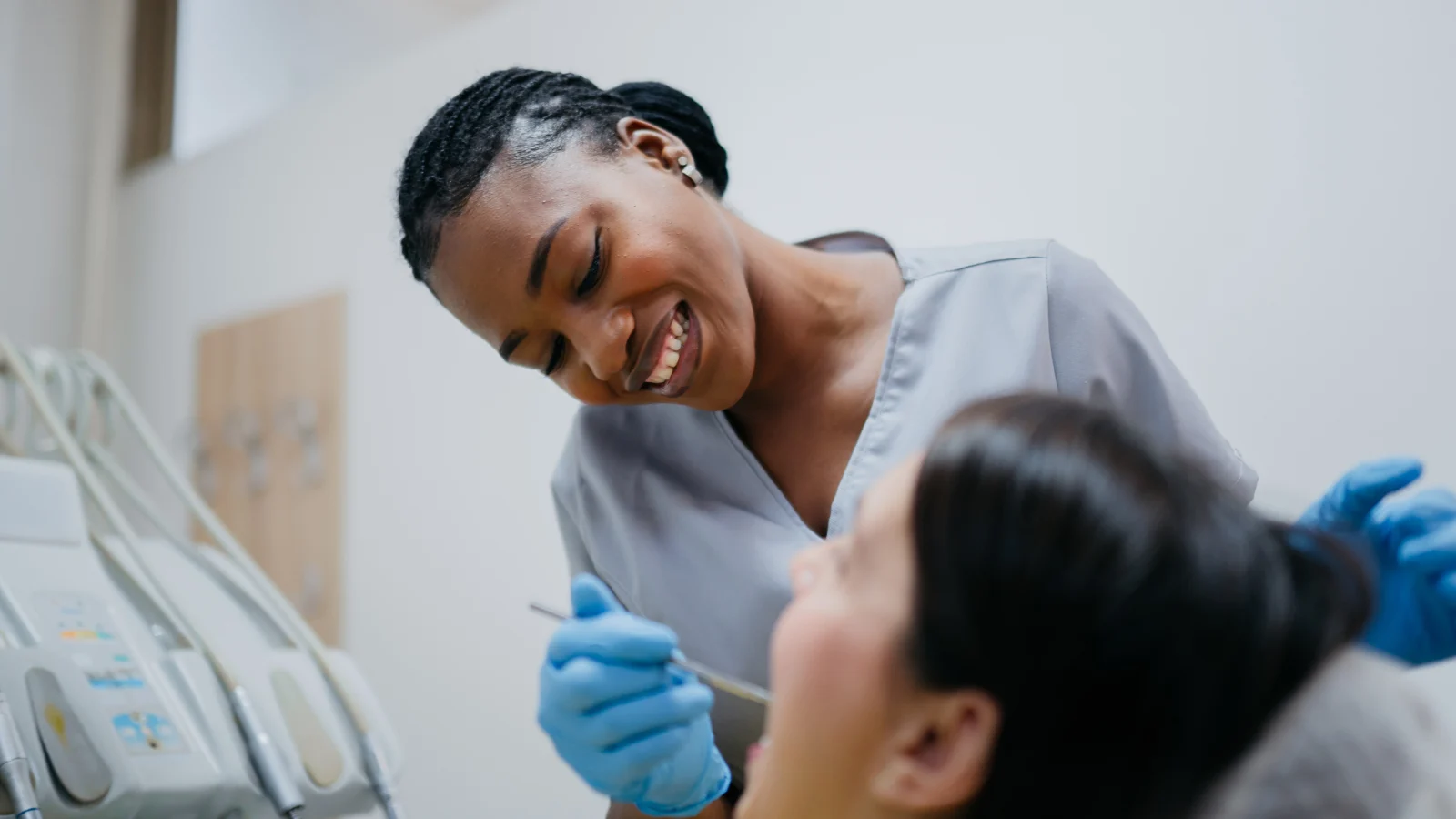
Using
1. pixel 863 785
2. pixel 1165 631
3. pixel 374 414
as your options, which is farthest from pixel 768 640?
pixel 374 414

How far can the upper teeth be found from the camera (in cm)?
105

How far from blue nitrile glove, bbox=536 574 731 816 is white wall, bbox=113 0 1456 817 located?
653 millimetres

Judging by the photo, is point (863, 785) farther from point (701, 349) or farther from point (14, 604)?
point (14, 604)

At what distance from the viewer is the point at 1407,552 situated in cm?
91

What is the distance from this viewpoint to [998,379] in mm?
1120

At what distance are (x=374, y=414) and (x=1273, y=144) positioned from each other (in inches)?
66.3

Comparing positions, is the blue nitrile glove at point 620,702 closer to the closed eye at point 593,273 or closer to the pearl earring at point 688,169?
the closed eye at point 593,273

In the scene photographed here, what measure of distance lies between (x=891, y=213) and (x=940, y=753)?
1.20 m

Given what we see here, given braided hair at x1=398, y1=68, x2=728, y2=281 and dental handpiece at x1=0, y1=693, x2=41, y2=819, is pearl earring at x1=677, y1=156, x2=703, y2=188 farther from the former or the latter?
dental handpiece at x1=0, y1=693, x2=41, y2=819

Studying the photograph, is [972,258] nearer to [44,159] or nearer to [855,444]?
[855,444]

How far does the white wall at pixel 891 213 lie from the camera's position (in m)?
1.35

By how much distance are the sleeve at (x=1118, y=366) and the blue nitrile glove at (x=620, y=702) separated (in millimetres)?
461

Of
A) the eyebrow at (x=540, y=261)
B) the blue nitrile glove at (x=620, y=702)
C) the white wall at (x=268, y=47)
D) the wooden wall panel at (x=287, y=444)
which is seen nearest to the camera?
the blue nitrile glove at (x=620, y=702)

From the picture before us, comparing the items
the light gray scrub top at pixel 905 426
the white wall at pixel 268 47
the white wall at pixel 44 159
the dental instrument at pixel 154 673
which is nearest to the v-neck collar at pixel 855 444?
the light gray scrub top at pixel 905 426
